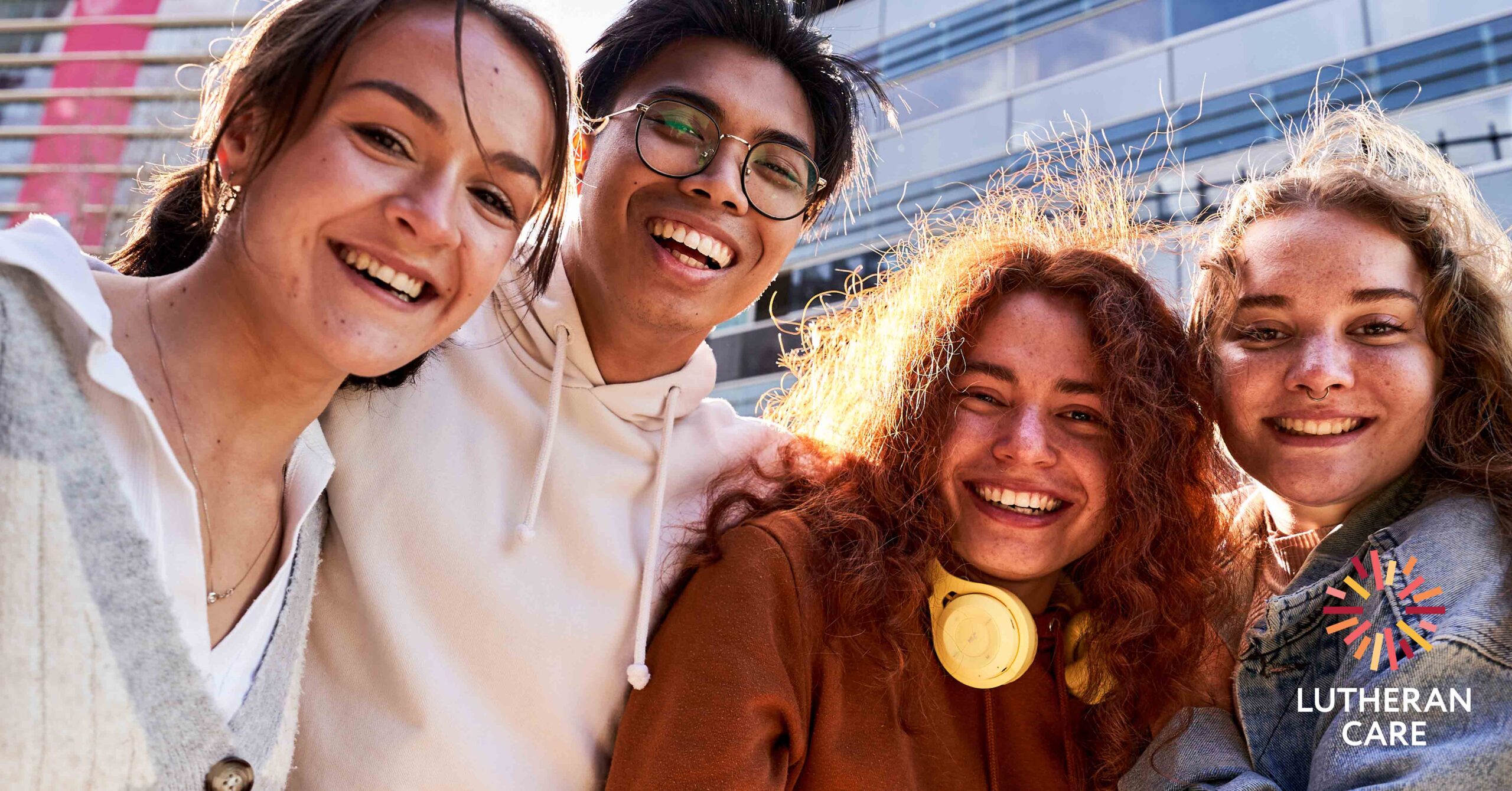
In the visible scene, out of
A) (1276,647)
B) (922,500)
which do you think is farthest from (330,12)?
(1276,647)

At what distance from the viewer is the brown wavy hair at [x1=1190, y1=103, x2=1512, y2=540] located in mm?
2305

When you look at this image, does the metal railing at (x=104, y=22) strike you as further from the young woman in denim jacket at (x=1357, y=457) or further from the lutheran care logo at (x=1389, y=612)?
the lutheran care logo at (x=1389, y=612)

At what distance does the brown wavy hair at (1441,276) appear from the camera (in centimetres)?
230

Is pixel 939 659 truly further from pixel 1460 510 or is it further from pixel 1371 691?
pixel 1460 510

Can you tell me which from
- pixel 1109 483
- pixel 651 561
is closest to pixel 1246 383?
pixel 1109 483

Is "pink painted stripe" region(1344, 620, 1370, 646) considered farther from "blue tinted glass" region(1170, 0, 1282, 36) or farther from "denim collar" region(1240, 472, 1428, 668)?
"blue tinted glass" region(1170, 0, 1282, 36)

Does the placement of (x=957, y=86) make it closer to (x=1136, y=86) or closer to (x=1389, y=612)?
(x=1136, y=86)

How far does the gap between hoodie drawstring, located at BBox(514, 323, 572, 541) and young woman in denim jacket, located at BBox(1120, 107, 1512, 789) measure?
49.6 inches

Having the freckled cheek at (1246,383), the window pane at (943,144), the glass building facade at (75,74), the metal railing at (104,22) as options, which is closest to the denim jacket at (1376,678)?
the freckled cheek at (1246,383)

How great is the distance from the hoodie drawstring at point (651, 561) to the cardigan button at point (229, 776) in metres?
0.64

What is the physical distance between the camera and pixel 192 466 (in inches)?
63.4

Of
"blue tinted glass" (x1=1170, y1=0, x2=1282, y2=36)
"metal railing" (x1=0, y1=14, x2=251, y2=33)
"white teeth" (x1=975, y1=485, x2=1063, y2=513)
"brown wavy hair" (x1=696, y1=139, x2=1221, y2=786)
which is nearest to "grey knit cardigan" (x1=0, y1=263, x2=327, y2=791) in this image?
"brown wavy hair" (x1=696, y1=139, x2=1221, y2=786)

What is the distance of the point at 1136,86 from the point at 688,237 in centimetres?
829

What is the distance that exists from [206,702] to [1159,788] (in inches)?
64.5
